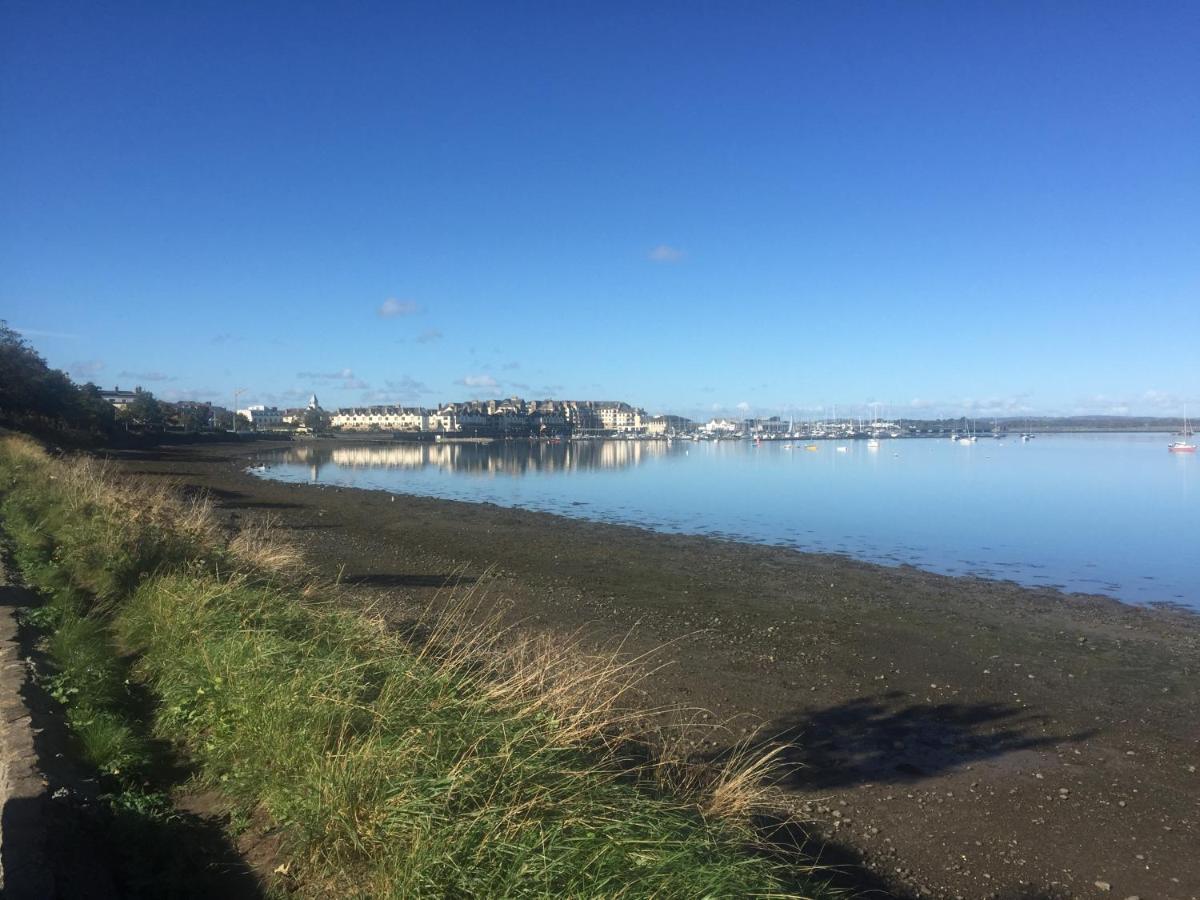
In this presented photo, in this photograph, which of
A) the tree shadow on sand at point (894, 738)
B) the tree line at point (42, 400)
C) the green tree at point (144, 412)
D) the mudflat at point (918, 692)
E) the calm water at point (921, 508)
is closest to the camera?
the mudflat at point (918, 692)

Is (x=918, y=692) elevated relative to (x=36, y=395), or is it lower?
lower

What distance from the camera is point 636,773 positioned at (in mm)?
4973

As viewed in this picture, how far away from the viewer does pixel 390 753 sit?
4.01 m

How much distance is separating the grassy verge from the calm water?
17.8 metres

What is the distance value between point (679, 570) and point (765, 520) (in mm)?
13584

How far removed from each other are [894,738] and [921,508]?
99.8 feet

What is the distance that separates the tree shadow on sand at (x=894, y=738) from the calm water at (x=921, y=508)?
11472mm

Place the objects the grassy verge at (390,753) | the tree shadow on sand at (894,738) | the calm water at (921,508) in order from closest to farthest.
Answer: the grassy verge at (390,753)
the tree shadow on sand at (894,738)
the calm water at (921,508)

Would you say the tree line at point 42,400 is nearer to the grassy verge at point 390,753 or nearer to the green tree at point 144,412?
the green tree at point 144,412

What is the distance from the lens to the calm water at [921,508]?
22.3 metres

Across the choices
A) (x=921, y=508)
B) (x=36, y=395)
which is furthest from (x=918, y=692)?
(x=36, y=395)

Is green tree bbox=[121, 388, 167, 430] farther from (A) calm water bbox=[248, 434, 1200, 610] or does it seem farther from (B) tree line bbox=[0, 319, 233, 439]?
(A) calm water bbox=[248, 434, 1200, 610]

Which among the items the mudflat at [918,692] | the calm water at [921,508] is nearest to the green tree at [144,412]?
the calm water at [921,508]

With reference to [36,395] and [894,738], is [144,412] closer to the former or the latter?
[36,395]
